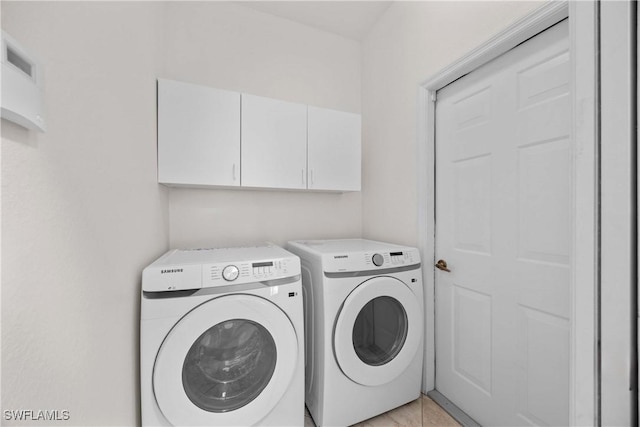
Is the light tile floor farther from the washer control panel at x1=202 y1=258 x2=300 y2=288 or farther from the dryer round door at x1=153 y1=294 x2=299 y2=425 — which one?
the washer control panel at x1=202 y1=258 x2=300 y2=288

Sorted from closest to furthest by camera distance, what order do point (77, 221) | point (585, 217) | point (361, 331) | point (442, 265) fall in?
point (585, 217), point (77, 221), point (361, 331), point (442, 265)

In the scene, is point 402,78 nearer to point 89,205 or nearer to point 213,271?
point 213,271

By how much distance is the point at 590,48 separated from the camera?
17.2 inches

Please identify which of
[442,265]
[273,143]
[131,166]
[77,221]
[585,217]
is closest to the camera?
[585,217]

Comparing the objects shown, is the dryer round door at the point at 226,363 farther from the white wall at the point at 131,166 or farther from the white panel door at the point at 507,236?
the white panel door at the point at 507,236

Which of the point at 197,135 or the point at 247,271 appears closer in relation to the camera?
the point at 247,271

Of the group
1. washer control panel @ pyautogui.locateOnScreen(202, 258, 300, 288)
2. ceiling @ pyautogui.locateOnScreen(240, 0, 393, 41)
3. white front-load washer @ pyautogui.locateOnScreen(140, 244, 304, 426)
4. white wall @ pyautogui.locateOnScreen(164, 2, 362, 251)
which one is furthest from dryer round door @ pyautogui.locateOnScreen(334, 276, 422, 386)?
ceiling @ pyautogui.locateOnScreen(240, 0, 393, 41)

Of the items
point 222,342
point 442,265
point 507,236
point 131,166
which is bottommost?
point 222,342

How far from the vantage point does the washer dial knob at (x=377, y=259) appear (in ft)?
5.07

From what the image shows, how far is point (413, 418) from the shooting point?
1.60m

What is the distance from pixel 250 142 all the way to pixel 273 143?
15 cm

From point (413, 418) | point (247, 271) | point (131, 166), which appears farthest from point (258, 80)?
point (413, 418)

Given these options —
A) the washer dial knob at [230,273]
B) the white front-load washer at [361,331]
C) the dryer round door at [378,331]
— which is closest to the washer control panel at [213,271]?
the washer dial knob at [230,273]

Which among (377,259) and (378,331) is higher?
(377,259)
